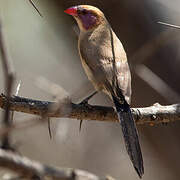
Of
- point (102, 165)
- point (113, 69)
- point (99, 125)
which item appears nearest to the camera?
point (113, 69)

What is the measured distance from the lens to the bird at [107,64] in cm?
362

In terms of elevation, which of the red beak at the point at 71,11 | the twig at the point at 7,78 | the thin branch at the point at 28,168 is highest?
the twig at the point at 7,78

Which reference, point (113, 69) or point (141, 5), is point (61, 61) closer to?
point (141, 5)

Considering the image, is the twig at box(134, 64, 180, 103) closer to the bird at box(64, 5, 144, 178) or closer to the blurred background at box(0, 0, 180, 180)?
the blurred background at box(0, 0, 180, 180)

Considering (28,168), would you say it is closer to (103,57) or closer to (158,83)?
(103,57)

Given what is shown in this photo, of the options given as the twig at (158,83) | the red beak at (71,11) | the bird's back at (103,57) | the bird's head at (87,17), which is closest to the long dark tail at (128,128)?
the bird's back at (103,57)

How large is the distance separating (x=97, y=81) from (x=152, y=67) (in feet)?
3.13

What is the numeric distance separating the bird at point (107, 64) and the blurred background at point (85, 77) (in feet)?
0.46

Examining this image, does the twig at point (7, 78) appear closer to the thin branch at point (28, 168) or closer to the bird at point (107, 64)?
the thin branch at point (28, 168)

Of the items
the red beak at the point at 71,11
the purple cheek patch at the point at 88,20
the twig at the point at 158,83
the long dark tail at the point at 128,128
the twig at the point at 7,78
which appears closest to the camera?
the twig at the point at 7,78

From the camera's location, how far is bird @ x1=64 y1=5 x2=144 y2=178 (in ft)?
11.9

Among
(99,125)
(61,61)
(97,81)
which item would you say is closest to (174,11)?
(97,81)

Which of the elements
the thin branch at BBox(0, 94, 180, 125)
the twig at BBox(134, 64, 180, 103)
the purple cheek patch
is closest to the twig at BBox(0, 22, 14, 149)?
the thin branch at BBox(0, 94, 180, 125)

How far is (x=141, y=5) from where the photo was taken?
5051 millimetres
